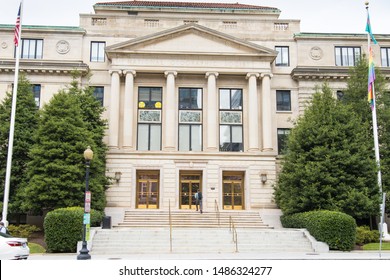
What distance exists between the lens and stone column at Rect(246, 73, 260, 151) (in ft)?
132

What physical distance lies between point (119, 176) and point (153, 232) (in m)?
11.1

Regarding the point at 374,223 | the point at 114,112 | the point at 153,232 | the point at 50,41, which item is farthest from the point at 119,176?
the point at 374,223

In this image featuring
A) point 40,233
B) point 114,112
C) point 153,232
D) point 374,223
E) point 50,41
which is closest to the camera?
point 153,232

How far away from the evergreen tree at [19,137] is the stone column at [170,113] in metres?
10.8

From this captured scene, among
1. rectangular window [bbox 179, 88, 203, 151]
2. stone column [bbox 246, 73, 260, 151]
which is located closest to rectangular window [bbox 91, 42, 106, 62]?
rectangular window [bbox 179, 88, 203, 151]

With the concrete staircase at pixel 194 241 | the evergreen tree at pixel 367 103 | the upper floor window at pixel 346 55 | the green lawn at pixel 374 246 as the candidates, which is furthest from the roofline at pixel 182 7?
the green lawn at pixel 374 246

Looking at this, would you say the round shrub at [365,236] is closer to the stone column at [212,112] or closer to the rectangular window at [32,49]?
the stone column at [212,112]

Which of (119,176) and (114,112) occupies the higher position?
(114,112)

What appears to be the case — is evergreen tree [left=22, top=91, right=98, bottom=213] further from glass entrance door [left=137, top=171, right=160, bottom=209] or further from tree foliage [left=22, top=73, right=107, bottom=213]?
glass entrance door [left=137, top=171, right=160, bottom=209]

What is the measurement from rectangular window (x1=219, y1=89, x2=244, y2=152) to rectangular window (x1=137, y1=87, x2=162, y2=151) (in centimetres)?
562

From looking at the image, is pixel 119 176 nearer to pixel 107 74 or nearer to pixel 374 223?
pixel 107 74

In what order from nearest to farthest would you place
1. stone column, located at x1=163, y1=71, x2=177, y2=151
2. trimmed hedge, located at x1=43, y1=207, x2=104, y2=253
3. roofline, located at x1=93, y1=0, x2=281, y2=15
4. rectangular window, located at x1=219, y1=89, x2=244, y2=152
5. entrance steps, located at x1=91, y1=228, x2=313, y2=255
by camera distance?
trimmed hedge, located at x1=43, y1=207, x2=104, y2=253 < entrance steps, located at x1=91, y1=228, x2=313, y2=255 < stone column, located at x1=163, y1=71, x2=177, y2=151 < rectangular window, located at x1=219, y1=89, x2=244, y2=152 < roofline, located at x1=93, y1=0, x2=281, y2=15

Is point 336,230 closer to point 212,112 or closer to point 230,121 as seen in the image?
point 212,112

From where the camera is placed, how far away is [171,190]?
127 feet
